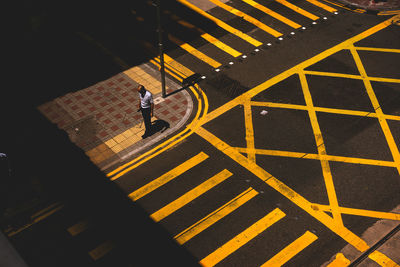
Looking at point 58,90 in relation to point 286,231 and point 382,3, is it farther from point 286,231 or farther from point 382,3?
point 382,3

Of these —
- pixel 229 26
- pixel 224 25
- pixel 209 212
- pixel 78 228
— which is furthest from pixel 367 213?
pixel 224 25

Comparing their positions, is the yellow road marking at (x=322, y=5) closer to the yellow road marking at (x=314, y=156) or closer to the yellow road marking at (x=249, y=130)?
the yellow road marking at (x=249, y=130)

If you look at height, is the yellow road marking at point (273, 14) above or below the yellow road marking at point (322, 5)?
below

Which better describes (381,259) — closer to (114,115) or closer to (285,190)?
(285,190)

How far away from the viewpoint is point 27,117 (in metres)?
15.2

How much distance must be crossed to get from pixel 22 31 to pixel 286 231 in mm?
13778

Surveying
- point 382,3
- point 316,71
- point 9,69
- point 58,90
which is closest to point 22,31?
point 9,69

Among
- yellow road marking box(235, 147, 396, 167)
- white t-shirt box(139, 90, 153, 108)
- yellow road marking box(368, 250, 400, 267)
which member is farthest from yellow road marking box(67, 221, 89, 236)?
yellow road marking box(368, 250, 400, 267)

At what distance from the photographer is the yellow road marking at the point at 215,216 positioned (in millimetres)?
11266

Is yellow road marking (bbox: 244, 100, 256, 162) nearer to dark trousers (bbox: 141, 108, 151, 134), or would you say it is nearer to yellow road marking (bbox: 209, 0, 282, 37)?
dark trousers (bbox: 141, 108, 151, 134)

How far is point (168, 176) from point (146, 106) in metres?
2.50

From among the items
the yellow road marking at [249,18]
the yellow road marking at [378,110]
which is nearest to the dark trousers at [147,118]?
the yellow road marking at [378,110]

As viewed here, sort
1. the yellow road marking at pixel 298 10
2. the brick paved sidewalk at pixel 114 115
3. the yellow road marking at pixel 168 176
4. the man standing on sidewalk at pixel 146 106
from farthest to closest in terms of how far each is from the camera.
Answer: the yellow road marking at pixel 298 10, the brick paved sidewalk at pixel 114 115, the man standing on sidewalk at pixel 146 106, the yellow road marking at pixel 168 176

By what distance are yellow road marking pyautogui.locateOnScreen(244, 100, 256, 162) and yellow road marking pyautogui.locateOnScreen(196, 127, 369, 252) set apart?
301 mm
